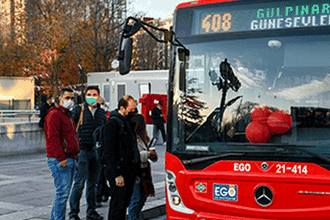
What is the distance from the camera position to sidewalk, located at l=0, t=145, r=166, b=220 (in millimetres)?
7613

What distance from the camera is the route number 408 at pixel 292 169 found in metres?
4.84

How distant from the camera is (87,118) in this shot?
7508 mm

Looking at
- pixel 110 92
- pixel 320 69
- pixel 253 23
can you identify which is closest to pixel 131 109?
pixel 253 23

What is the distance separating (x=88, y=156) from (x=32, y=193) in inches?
94.7

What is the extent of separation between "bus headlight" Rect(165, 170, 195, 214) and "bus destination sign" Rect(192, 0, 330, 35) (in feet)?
5.19

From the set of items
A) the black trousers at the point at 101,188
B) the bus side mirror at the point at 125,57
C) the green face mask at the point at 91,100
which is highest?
the bus side mirror at the point at 125,57

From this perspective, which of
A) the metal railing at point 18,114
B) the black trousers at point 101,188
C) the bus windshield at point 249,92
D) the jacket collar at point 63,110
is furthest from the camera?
the metal railing at point 18,114

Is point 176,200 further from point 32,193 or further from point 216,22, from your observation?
point 32,193

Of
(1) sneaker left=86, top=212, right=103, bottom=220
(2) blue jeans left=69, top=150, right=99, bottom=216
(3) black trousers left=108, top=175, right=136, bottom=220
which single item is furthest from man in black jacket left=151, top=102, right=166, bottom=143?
(3) black trousers left=108, top=175, right=136, bottom=220

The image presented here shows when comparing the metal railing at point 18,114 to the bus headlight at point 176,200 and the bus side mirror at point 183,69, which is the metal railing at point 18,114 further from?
the bus headlight at point 176,200

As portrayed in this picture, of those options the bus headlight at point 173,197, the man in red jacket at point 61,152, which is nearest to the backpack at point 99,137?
the man in red jacket at point 61,152

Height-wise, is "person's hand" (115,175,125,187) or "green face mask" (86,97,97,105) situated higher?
"green face mask" (86,97,97,105)

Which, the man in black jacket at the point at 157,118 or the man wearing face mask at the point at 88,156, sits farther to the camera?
the man in black jacket at the point at 157,118

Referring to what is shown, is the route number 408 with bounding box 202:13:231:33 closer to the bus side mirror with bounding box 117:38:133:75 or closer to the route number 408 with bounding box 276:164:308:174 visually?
the bus side mirror with bounding box 117:38:133:75
